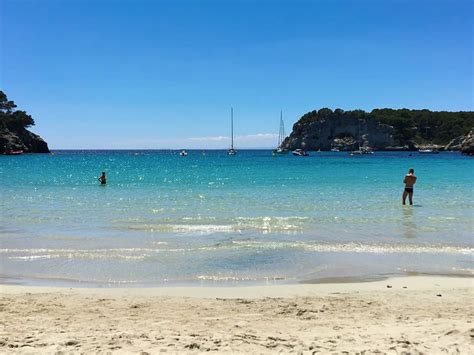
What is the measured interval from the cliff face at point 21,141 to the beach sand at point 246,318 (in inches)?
4663

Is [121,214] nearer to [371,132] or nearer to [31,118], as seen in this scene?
[31,118]

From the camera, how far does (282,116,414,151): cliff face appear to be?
560ft

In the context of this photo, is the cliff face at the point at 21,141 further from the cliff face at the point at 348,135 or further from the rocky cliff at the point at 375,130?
the cliff face at the point at 348,135

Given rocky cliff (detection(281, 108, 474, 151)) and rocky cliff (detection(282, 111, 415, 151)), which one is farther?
rocky cliff (detection(281, 108, 474, 151))

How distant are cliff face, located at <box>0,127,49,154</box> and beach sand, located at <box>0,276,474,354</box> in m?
118

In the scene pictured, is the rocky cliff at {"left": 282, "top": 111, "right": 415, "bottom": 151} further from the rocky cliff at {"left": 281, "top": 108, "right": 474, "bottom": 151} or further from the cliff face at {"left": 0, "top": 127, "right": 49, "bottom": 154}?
the cliff face at {"left": 0, "top": 127, "right": 49, "bottom": 154}

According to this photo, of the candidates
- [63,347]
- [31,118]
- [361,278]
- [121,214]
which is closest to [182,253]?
[361,278]

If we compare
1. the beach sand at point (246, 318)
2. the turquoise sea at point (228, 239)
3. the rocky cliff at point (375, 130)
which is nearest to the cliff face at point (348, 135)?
the rocky cliff at point (375, 130)

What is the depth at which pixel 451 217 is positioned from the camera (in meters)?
17.5

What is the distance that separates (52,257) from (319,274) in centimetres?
623

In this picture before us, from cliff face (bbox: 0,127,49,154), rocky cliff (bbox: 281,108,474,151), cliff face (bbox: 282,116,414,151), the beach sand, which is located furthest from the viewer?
rocky cliff (bbox: 281,108,474,151)

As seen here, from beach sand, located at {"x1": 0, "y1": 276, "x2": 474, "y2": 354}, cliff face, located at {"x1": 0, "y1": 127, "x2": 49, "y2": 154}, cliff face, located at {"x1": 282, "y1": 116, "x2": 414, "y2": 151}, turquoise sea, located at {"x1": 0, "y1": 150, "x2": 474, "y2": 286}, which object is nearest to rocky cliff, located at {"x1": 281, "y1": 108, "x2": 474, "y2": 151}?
cliff face, located at {"x1": 282, "y1": 116, "x2": 414, "y2": 151}

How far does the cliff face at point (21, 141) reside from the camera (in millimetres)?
114438

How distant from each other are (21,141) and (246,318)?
429 feet
